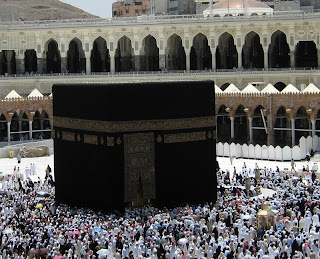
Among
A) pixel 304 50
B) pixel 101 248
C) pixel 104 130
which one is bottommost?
pixel 101 248

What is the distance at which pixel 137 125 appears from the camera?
23.3m

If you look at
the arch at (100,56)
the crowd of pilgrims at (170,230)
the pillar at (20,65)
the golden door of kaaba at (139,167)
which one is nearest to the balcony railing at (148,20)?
the pillar at (20,65)

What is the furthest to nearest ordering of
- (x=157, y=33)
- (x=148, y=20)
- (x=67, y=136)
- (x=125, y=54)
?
Result: (x=125, y=54)
(x=157, y=33)
(x=148, y=20)
(x=67, y=136)

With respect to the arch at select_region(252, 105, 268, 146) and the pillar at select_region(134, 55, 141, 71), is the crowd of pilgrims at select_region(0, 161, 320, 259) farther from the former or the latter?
the pillar at select_region(134, 55, 141, 71)

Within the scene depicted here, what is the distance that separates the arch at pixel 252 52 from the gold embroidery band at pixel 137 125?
25340mm

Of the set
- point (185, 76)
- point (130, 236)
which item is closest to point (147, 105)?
point (130, 236)

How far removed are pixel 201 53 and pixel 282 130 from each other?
12421mm

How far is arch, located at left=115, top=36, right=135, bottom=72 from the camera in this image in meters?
51.6

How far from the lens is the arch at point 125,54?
5162cm

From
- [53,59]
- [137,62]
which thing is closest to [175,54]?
[137,62]

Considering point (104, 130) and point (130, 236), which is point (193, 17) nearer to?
point (104, 130)

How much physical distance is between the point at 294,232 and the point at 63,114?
30.6ft

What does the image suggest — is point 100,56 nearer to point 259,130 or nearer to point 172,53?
point 172,53

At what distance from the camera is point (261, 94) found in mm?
37250
